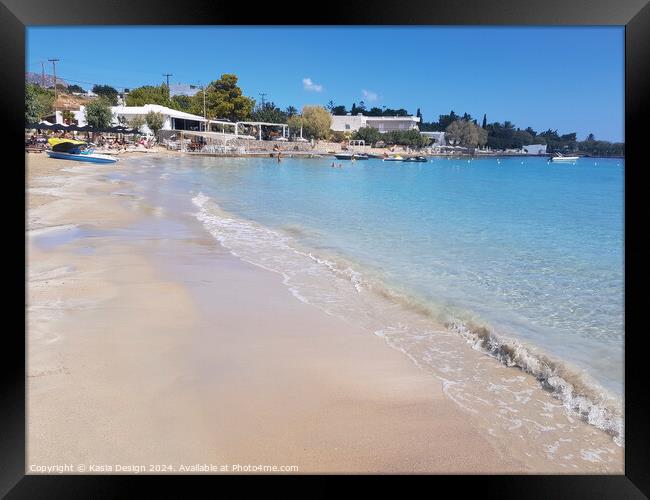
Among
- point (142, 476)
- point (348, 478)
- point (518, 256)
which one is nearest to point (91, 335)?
point (142, 476)

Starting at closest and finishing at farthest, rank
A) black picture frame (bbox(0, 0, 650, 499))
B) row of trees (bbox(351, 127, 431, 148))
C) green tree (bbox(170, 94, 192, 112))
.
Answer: black picture frame (bbox(0, 0, 650, 499)), green tree (bbox(170, 94, 192, 112)), row of trees (bbox(351, 127, 431, 148))

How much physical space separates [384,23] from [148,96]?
26.4 metres

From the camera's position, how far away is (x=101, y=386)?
222 cm

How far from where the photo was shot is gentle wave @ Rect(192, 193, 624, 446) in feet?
8.06

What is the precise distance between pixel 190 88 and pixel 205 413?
2748 cm

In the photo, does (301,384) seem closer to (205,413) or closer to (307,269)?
(205,413)

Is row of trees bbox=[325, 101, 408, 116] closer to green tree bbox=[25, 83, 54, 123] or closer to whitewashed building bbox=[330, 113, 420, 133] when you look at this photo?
whitewashed building bbox=[330, 113, 420, 133]

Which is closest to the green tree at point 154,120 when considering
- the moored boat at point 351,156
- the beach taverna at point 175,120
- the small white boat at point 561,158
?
the beach taverna at point 175,120

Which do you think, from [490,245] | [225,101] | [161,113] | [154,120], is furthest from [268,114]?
[490,245]

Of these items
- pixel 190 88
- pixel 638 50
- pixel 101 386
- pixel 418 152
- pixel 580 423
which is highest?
pixel 190 88

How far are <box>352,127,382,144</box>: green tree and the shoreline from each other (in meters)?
28.5

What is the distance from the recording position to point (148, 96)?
2598 centimetres

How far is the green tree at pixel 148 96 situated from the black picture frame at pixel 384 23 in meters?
25.9

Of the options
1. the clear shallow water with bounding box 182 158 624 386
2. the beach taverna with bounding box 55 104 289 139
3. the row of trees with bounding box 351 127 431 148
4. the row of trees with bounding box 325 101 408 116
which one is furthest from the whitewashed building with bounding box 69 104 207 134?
the row of trees with bounding box 351 127 431 148
